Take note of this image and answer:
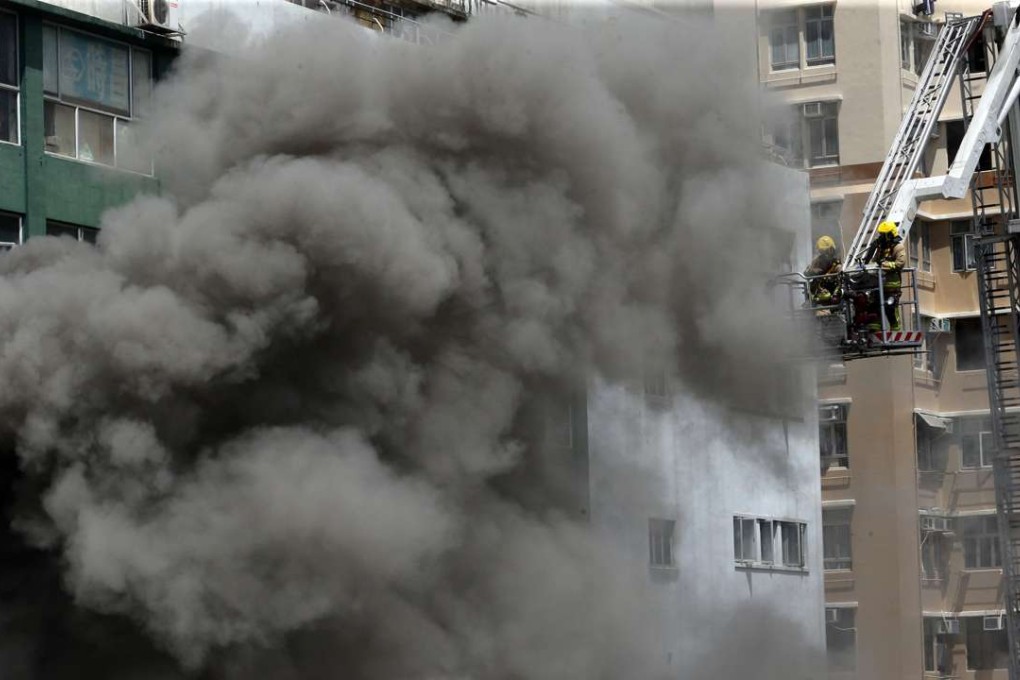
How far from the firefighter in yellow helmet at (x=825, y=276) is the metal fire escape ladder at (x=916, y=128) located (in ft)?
2.16

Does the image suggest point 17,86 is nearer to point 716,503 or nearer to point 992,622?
point 716,503

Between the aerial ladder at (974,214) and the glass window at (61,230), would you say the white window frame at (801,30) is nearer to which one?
the aerial ladder at (974,214)

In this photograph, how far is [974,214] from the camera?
33875 mm

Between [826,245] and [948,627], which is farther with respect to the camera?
[948,627]

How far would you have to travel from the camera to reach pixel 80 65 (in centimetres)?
2964

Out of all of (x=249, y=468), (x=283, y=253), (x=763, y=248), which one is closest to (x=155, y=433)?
(x=249, y=468)

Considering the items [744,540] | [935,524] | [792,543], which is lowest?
[792,543]

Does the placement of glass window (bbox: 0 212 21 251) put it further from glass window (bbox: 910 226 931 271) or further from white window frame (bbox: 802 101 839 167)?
glass window (bbox: 910 226 931 271)

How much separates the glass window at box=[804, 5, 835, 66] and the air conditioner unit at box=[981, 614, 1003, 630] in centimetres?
1472

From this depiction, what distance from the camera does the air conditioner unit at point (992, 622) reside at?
4919 cm

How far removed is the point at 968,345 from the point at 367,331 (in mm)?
28494

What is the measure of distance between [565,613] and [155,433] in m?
8.13

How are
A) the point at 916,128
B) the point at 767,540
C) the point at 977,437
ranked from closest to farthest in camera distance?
1. the point at 916,128
2. the point at 767,540
3. the point at 977,437

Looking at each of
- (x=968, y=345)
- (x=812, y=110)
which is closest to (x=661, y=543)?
(x=812, y=110)
